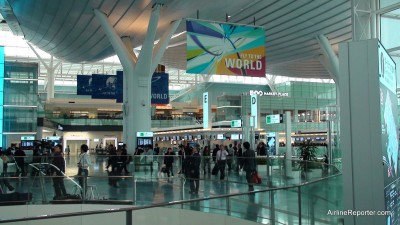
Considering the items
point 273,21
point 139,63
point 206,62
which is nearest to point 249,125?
point 273,21

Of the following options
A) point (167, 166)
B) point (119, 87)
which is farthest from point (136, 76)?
point (119, 87)

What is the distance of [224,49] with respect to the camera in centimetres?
1544

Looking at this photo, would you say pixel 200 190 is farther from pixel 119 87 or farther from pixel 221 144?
pixel 119 87

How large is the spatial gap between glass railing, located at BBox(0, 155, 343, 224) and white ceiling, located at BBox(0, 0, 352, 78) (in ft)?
21.3

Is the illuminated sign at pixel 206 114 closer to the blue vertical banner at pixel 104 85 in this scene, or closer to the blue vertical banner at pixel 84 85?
the blue vertical banner at pixel 84 85

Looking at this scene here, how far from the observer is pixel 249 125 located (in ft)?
92.8

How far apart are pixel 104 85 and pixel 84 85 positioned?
1.89 m

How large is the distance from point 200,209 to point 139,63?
14.2 metres

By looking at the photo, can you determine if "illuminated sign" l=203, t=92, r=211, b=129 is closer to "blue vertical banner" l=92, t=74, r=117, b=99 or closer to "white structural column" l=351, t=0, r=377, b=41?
"blue vertical banner" l=92, t=74, r=117, b=99

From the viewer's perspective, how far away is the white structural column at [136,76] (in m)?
20.3

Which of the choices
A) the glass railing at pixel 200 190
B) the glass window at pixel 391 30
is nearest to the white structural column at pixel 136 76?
the glass railing at pixel 200 190

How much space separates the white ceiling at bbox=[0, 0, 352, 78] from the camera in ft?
64.5

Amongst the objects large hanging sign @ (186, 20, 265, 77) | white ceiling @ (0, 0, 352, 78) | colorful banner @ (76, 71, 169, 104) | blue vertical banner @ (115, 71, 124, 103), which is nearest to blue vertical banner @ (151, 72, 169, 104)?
colorful banner @ (76, 71, 169, 104)

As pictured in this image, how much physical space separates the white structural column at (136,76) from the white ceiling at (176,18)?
1056 mm
